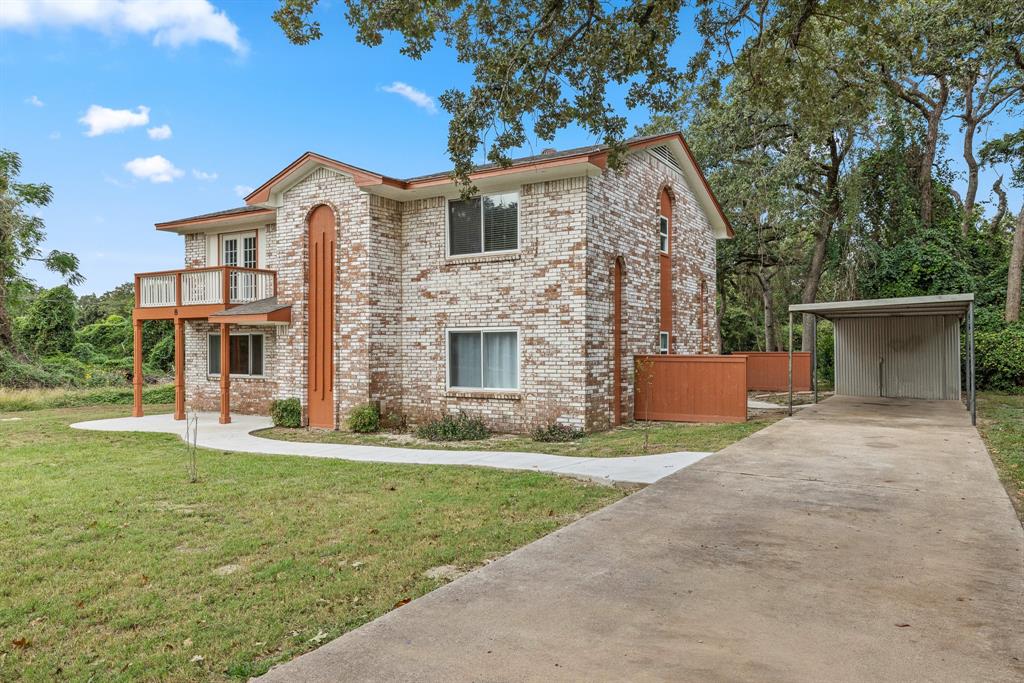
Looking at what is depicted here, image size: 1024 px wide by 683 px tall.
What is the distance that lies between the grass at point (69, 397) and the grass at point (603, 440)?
10.5 meters

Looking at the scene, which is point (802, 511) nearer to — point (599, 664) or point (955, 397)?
point (599, 664)

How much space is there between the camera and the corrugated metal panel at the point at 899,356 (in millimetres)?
17906

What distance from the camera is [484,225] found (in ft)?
→ 44.3

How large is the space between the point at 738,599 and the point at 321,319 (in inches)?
474

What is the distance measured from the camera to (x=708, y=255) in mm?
19219

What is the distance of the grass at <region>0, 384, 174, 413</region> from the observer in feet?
65.0

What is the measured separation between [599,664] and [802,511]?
389 cm

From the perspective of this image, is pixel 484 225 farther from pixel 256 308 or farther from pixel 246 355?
pixel 246 355

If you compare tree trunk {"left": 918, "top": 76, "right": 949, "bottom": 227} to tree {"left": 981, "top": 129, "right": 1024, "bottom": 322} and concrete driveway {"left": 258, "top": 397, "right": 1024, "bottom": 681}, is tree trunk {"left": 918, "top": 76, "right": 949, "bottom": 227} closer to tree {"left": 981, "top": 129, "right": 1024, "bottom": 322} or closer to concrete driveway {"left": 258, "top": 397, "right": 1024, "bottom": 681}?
tree {"left": 981, "top": 129, "right": 1024, "bottom": 322}

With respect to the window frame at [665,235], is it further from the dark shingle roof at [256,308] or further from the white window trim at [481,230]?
the dark shingle roof at [256,308]

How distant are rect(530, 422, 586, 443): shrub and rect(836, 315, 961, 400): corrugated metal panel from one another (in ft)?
38.5

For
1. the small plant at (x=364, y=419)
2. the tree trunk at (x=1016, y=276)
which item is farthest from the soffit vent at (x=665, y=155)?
the tree trunk at (x=1016, y=276)

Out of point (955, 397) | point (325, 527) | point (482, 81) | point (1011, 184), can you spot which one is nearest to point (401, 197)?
point (482, 81)

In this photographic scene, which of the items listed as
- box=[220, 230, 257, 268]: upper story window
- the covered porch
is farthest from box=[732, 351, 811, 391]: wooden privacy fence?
box=[220, 230, 257, 268]: upper story window
